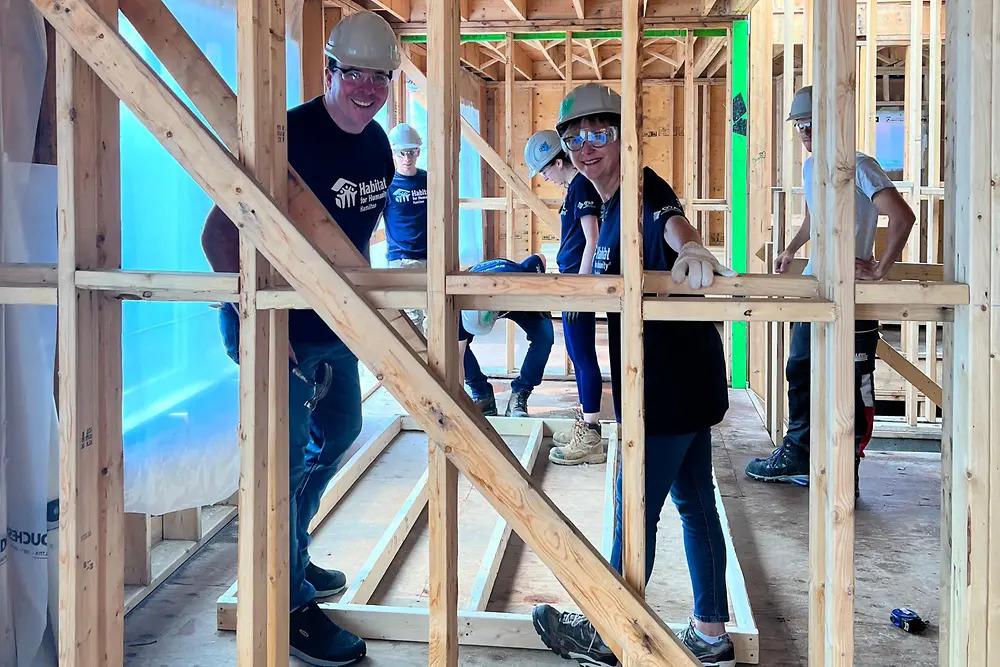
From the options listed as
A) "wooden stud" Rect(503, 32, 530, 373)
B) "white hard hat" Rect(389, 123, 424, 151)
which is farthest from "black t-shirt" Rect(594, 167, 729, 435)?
"wooden stud" Rect(503, 32, 530, 373)

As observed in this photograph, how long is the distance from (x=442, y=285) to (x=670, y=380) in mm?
756

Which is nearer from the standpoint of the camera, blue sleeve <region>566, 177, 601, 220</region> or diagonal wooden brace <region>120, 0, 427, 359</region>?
diagonal wooden brace <region>120, 0, 427, 359</region>

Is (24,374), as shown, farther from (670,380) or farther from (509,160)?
(509,160)

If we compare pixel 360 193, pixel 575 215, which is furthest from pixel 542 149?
pixel 360 193

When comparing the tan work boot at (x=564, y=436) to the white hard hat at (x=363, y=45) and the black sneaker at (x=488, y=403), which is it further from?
the white hard hat at (x=363, y=45)

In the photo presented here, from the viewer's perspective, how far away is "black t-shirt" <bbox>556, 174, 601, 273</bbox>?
4.53 metres

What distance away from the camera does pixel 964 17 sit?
2.07 metres

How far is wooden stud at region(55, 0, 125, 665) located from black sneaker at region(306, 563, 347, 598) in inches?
39.4

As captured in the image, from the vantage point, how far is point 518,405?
252 inches

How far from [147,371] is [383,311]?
1613mm

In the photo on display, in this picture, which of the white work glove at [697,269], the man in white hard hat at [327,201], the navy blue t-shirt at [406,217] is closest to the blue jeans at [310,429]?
the man in white hard hat at [327,201]

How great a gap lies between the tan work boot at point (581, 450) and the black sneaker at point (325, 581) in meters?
1.96

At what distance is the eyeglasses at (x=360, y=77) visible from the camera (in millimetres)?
2998

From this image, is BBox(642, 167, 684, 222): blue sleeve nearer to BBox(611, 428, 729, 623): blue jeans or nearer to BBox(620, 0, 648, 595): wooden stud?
BBox(620, 0, 648, 595): wooden stud
